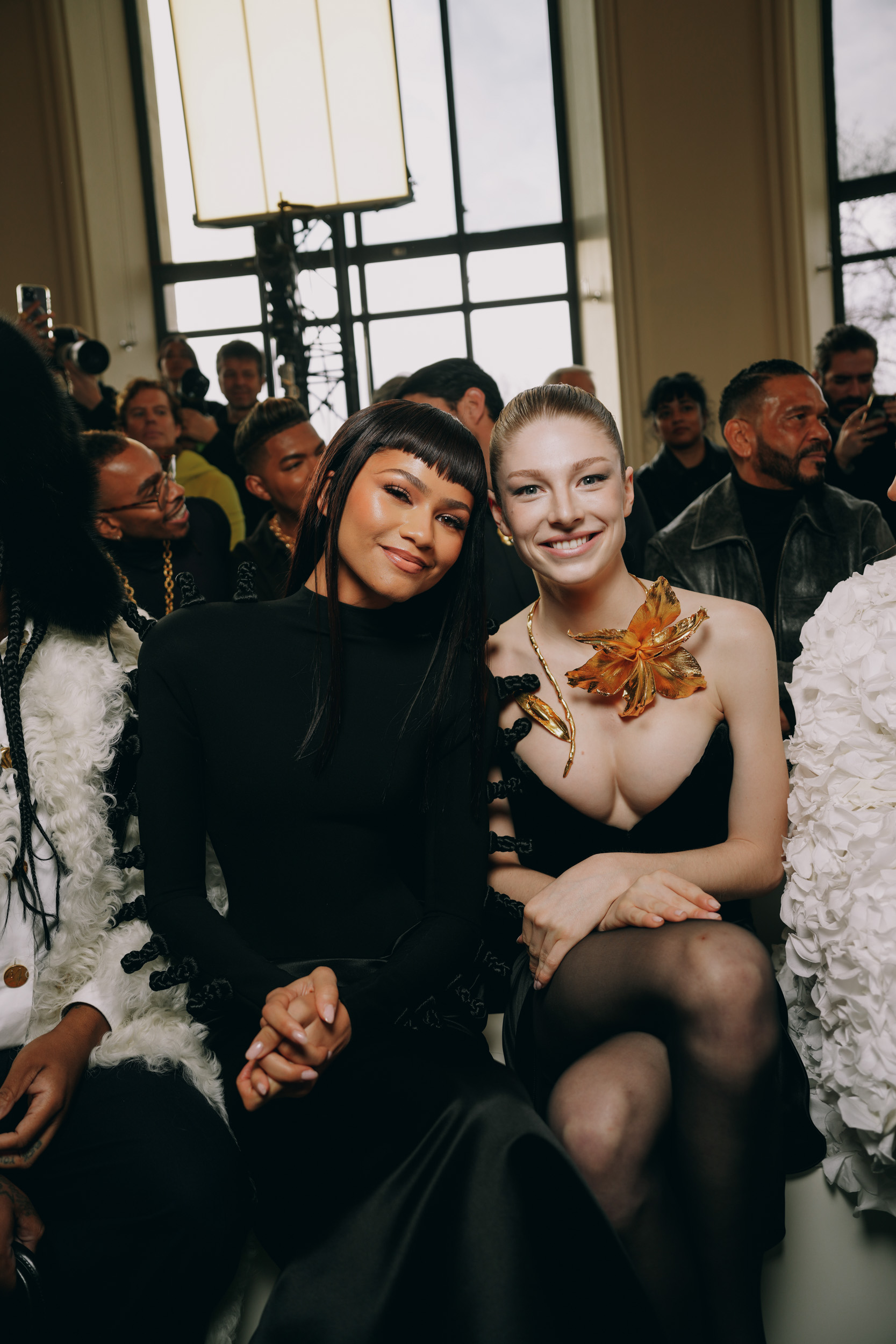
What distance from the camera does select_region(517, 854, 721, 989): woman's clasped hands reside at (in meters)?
1.42

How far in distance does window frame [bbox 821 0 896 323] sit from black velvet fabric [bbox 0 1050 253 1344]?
6.51 meters

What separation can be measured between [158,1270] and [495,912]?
672 millimetres

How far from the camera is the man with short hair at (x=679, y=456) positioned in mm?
4289

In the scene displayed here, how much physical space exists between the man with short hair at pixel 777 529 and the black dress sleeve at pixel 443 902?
58.3 inches

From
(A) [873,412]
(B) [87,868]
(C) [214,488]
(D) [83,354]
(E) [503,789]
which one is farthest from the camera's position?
(C) [214,488]

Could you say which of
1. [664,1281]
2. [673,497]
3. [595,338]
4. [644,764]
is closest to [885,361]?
[595,338]

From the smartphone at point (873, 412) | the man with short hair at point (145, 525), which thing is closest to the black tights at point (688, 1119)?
the man with short hair at point (145, 525)

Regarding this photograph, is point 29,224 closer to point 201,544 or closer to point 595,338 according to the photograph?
point 595,338

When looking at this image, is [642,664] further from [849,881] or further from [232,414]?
[232,414]

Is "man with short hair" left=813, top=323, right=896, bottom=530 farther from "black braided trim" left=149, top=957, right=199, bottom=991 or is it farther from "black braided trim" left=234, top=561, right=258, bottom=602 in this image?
"black braided trim" left=149, top=957, right=199, bottom=991

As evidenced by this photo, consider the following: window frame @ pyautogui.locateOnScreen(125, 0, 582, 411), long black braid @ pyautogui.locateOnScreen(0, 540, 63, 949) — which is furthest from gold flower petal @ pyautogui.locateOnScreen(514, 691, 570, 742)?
window frame @ pyautogui.locateOnScreen(125, 0, 582, 411)

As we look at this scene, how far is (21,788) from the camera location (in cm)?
139

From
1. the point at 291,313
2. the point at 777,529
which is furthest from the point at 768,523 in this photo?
the point at 291,313

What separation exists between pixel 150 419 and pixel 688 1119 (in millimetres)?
3460
